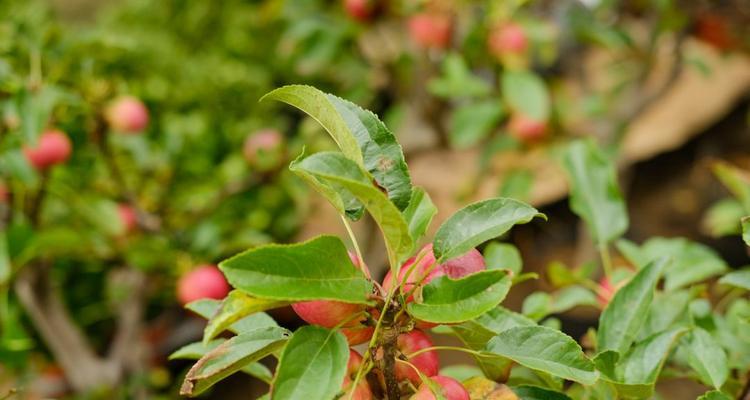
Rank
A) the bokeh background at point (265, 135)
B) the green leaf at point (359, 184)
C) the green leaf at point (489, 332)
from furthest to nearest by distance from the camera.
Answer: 1. the bokeh background at point (265, 135)
2. the green leaf at point (489, 332)
3. the green leaf at point (359, 184)

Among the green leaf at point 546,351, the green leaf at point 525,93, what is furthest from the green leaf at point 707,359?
the green leaf at point 525,93

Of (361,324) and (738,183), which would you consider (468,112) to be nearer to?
(738,183)

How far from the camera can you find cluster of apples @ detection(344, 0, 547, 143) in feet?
4.09

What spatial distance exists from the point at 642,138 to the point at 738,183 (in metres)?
1.11

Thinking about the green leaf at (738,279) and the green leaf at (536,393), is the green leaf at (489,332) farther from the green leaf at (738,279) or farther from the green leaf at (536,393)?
the green leaf at (738,279)

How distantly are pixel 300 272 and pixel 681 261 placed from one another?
480 millimetres

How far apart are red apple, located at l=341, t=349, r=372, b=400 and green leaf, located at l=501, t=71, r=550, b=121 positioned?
0.90 m

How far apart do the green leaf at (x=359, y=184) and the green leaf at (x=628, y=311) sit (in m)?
0.21

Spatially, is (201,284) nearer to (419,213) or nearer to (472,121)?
(472,121)

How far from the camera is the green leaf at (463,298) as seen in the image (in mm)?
370

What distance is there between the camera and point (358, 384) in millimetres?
413

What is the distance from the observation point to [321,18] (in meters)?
1.48

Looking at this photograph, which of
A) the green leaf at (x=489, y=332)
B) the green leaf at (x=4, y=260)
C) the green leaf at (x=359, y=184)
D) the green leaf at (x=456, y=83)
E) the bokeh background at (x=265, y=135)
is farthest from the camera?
the green leaf at (x=456, y=83)

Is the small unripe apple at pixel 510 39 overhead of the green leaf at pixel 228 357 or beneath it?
overhead
